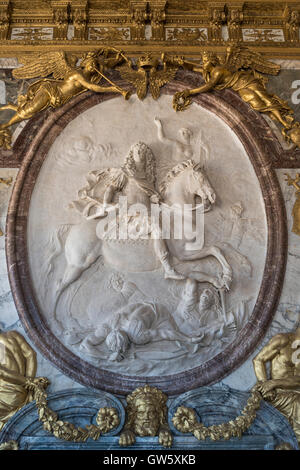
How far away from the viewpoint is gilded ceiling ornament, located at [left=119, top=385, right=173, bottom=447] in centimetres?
612

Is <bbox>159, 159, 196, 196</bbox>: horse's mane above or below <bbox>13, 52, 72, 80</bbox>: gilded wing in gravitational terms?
below

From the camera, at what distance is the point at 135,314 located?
689cm

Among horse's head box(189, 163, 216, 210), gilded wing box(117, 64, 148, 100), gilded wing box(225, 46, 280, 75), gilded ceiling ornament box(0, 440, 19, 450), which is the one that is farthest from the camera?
gilded wing box(225, 46, 280, 75)

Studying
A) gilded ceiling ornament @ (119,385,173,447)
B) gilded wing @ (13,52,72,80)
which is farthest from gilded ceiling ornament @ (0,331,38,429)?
gilded wing @ (13,52,72,80)

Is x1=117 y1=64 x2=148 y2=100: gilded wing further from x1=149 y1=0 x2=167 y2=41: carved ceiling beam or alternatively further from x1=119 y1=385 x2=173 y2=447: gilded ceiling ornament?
x1=119 y1=385 x2=173 y2=447: gilded ceiling ornament

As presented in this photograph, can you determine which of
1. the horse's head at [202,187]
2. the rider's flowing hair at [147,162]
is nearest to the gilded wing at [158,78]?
the rider's flowing hair at [147,162]

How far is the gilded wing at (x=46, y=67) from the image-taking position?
26.8ft

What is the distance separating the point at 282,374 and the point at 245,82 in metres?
Answer: 4.92

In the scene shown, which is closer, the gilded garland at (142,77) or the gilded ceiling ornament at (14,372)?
the gilded ceiling ornament at (14,372)

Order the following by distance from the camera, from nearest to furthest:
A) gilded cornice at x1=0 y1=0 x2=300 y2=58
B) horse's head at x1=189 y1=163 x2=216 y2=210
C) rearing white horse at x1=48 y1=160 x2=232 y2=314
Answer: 1. rearing white horse at x1=48 y1=160 x2=232 y2=314
2. horse's head at x1=189 y1=163 x2=216 y2=210
3. gilded cornice at x1=0 y1=0 x2=300 y2=58

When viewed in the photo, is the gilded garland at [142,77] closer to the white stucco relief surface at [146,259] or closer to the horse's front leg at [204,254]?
the white stucco relief surface at [146,259]

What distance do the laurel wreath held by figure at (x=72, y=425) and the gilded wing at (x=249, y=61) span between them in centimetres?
617
